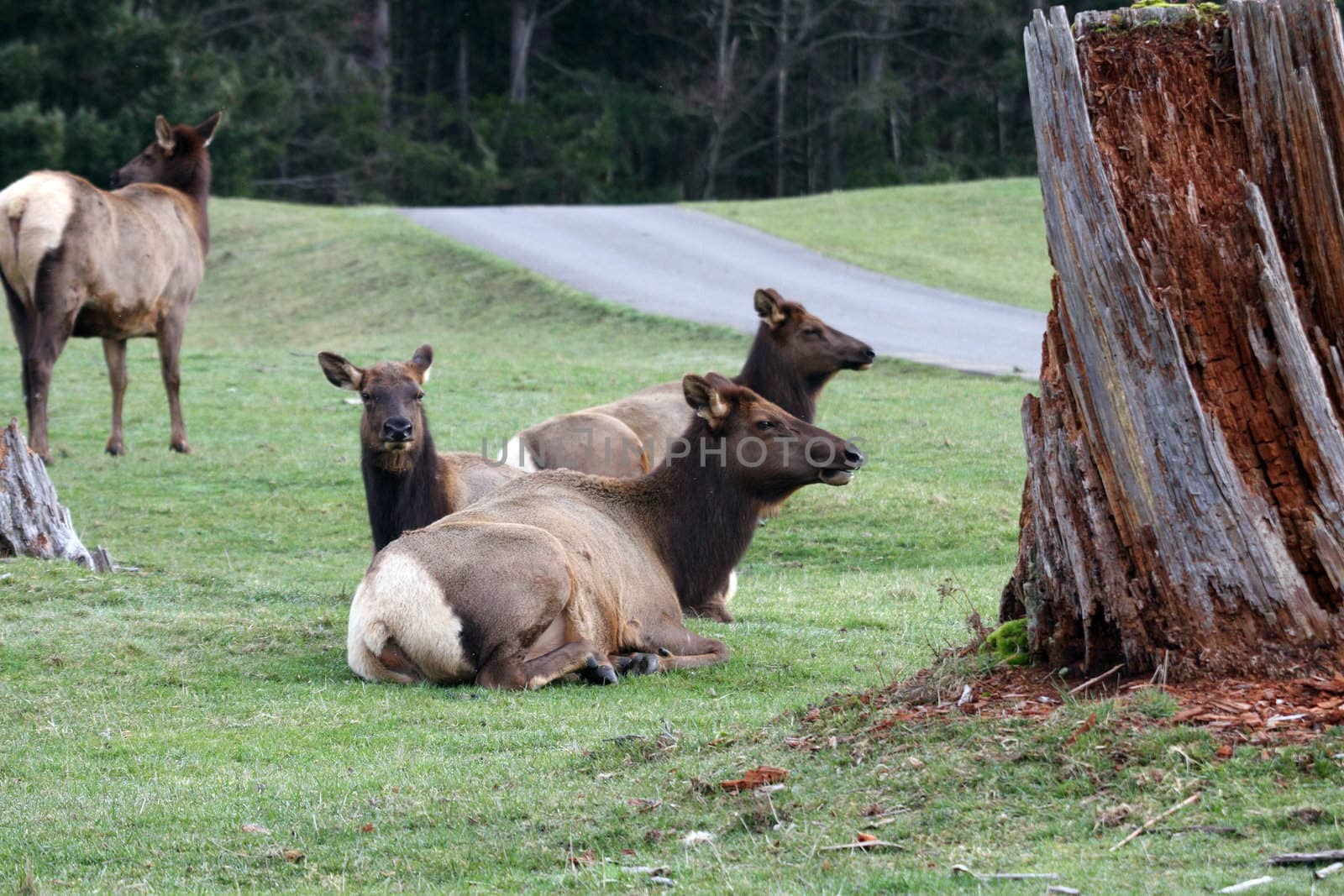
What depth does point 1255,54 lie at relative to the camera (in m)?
5.33

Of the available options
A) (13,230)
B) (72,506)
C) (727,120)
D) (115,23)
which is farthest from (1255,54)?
(727,120)

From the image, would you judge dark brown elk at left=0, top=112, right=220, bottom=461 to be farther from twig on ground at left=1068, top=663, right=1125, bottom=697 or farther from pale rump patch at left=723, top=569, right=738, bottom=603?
twig on ground at left=1068, top=663, right=1125, bottom=697

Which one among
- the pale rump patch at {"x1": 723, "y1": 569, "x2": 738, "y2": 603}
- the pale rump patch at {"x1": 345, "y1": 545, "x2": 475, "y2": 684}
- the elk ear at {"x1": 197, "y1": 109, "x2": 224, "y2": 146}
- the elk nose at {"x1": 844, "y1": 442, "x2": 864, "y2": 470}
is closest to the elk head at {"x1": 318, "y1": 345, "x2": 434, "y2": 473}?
the pale rump patch at {"x1": 723, "y1": 569, "x2": 738, "y2": 603}

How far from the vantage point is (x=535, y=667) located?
308 inches

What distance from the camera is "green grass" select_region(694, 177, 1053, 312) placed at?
30250mm

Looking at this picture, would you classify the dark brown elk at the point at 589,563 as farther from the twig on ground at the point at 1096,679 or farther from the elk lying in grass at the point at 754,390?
the elk lying in grass at the point at 754,390

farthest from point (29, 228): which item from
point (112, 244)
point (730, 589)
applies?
point (730, 589)

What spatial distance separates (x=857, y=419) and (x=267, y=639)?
10.6 meters

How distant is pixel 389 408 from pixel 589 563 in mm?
2614

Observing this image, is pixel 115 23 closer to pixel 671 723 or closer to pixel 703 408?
pixel 703 408

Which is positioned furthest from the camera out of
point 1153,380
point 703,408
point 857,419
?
point 857,419

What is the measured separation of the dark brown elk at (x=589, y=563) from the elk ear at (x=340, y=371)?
2.04m

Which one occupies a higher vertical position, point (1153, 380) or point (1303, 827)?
point (1153, 380)

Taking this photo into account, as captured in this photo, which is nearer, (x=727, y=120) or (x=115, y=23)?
(x=115, y=23)
